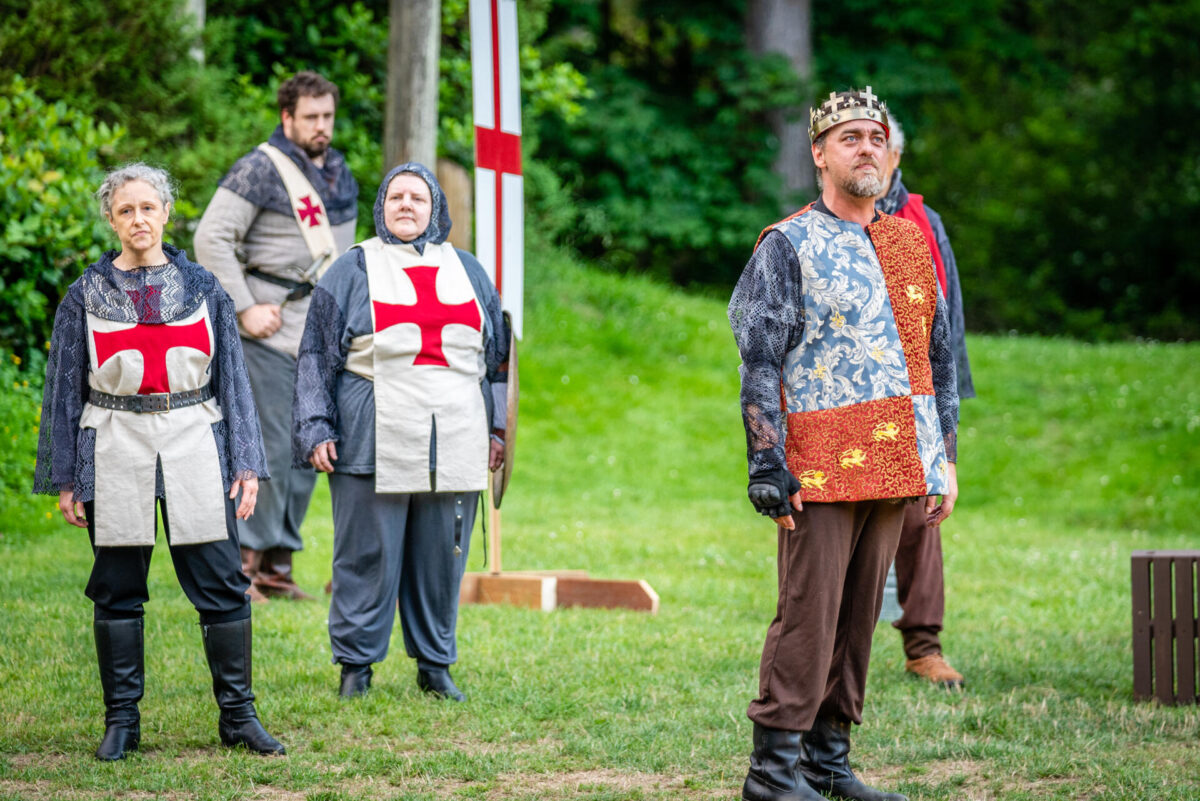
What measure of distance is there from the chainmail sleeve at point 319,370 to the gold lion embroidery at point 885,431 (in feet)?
6.68

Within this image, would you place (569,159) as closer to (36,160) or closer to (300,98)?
(36,160)

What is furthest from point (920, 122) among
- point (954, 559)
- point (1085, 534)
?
point (954, 559)

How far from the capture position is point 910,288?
3.88 meters

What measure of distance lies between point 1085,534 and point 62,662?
7416 mm

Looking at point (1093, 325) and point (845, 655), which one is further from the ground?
point (1093, 325)

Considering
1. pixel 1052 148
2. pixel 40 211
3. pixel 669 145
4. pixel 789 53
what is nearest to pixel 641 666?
pixel 40 211

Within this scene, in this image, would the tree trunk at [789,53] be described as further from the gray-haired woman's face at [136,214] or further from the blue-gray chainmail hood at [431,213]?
the gray-haired woman's face at [136,214]

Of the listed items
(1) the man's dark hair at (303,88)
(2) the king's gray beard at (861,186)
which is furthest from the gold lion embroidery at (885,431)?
(1) the man's dark hair at (303,88)

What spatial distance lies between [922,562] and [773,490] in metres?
2.05

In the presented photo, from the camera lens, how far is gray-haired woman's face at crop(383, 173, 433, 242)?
4961mm

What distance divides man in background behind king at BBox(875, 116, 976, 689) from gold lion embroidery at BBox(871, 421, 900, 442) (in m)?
1.73

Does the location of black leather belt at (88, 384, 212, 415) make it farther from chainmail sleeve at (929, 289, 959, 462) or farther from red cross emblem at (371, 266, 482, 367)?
chainmail sleeve at (929, 289, 959, 462)

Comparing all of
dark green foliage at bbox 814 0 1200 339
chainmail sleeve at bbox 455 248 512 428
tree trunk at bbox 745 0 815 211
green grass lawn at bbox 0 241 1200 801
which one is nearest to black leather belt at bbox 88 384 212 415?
green grass lawn at bbox 0 241 1200 801

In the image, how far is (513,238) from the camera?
20.9 ft
